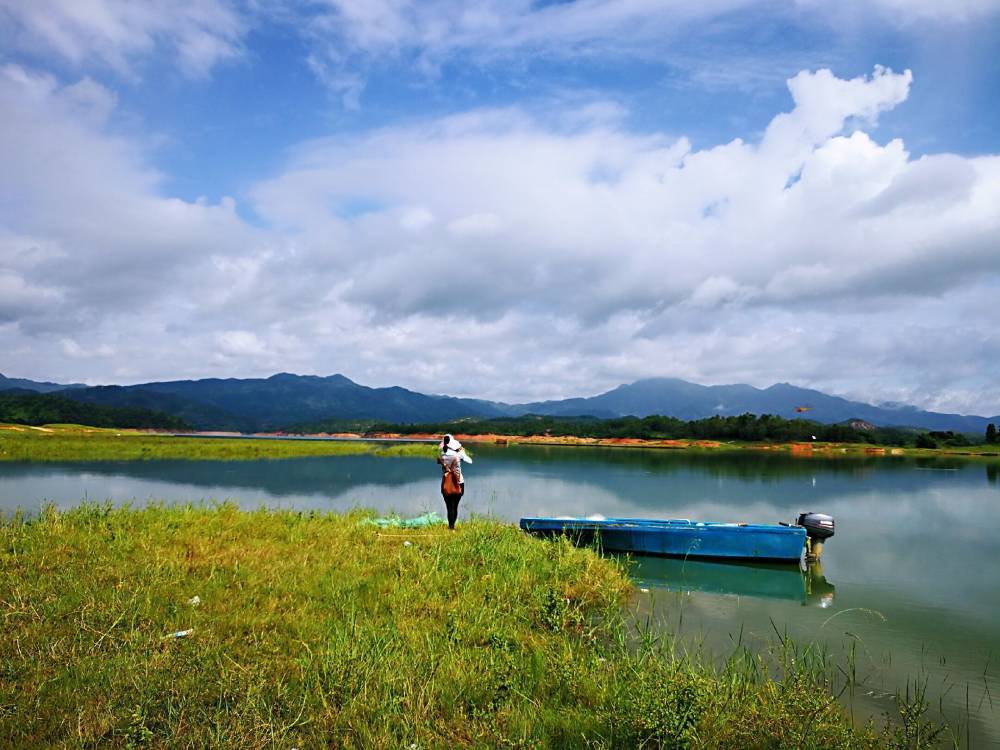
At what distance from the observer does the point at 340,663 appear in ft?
20.6

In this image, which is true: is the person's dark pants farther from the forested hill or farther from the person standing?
the forested hill

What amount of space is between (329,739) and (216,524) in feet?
33.1

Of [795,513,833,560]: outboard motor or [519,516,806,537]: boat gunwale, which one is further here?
[795,513,833,560]: outboard motor

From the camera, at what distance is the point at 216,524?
543 inches

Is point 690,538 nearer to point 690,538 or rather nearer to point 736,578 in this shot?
point 690,538

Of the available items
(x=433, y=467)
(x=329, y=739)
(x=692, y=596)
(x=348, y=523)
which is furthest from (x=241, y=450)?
(x=329, y=739)

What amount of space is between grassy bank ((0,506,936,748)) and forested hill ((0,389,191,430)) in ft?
358

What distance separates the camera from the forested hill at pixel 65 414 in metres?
97.9

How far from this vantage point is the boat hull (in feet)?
54.7

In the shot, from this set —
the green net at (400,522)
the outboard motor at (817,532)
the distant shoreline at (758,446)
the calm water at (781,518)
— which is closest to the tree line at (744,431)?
the distant shoreline at (758,446)

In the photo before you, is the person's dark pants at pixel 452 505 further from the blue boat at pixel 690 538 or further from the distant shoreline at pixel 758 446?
the distant shoreline at pixel 758 446

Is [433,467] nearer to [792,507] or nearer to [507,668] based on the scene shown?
[792,507]

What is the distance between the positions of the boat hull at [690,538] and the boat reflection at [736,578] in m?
0.32

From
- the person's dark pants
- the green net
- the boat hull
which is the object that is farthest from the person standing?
the boat hull
